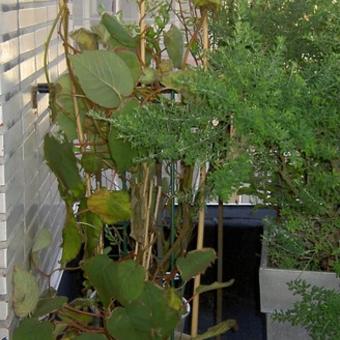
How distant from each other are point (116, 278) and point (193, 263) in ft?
0.61

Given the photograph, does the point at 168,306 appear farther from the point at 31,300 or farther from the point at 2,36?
the point at 2,36

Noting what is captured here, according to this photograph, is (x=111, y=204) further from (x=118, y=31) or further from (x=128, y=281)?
(x=118, y=31)

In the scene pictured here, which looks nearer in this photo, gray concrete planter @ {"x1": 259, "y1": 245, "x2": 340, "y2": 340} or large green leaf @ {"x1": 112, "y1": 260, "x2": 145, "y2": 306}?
large green leaf @ {"x1": 112, "y1": 260, "x2": 145, "y2": 306}

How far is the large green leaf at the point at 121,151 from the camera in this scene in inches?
57.0

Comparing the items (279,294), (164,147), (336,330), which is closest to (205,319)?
(279,294)

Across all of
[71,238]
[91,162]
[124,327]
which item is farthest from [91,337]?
[91,162]

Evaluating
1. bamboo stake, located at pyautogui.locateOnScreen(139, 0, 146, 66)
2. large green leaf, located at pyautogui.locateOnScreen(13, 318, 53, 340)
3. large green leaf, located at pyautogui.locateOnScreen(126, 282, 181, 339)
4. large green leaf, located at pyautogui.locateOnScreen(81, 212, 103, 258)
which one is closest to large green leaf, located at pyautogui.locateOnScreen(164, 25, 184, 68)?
bamboo stake, located at pyautogui.locateOnScreen(139, 0, 146, 66)

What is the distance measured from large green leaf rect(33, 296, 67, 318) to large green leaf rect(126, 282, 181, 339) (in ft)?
0.67

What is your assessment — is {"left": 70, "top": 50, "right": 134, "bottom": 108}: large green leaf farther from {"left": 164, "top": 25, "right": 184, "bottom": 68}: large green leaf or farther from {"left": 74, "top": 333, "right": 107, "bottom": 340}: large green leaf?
{"left": 74, "top": 333, "right": 107, "bottom": 340}: large green leaf

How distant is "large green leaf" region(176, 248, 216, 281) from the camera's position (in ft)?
4.94

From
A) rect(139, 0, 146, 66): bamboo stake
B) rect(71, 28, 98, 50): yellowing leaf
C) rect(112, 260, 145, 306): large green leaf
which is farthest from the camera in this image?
rect(71, 28, 98, 50): yellowing leaf

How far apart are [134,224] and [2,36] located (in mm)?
478

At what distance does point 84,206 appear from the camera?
5.29 feet

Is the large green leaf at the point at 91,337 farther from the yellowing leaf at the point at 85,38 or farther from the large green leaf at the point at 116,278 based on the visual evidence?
the yellowing leaf at the point at 85,38
